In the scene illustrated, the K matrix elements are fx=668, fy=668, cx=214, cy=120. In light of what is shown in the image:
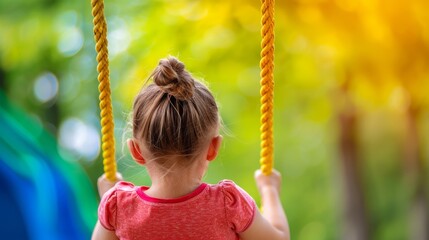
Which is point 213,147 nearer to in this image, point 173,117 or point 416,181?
point 173,117

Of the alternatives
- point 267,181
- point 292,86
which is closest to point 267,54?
point 267,181

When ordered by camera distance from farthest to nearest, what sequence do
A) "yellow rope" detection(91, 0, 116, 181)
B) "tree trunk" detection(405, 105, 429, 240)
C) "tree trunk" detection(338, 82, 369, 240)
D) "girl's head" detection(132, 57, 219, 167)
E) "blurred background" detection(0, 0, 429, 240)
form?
1. "tree trunk" detection(338, 82, 369, 240)
2. "tree trunk" detection(405, 105, 429, 240)
3. "blurred background" detection(0, 0, 429, 240)
4. "yellow rope" detection(91, 0, 116, 181)
5. "girl's head" detection(132, 57, 219, 167)

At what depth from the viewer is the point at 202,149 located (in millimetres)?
Result: 983

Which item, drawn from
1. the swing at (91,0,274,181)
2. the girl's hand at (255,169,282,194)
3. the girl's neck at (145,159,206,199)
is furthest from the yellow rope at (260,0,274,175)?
the girl's neck at (145,159,206,199)

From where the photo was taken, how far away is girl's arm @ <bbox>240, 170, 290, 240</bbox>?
104 cm

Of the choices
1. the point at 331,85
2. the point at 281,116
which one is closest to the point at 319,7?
the point at 331,85

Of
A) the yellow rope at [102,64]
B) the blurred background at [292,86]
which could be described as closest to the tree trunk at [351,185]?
the blurred background at [292,86]

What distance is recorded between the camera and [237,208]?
1.01m

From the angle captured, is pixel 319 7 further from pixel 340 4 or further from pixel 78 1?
pixel 78 1

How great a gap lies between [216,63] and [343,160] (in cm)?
84

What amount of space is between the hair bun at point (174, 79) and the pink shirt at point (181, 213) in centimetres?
15

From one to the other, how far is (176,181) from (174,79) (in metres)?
0.15

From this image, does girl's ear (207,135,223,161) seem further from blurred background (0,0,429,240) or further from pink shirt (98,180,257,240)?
blurred background (0,0,429,240)

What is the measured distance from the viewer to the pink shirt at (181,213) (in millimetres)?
989
